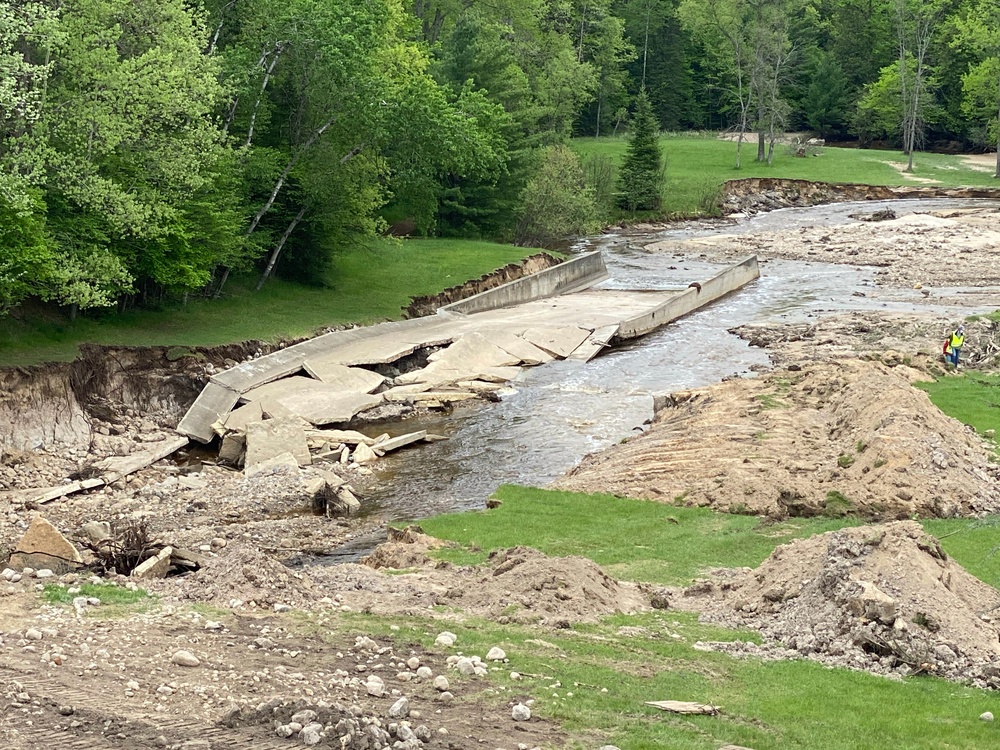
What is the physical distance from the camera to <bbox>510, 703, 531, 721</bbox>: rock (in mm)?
11344

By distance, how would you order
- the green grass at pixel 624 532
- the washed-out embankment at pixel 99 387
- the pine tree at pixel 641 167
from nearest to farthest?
the green grass at pixel 624 532 < the washed-out embankment at pixel 99 387 < the pine tree at pixel 641 167

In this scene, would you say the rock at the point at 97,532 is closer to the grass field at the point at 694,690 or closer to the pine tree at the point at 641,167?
the grass field at the point at 694,690

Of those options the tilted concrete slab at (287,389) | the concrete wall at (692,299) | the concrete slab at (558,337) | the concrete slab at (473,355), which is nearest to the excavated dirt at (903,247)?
the concrete wall at (692,299)

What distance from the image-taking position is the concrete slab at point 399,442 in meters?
31.1

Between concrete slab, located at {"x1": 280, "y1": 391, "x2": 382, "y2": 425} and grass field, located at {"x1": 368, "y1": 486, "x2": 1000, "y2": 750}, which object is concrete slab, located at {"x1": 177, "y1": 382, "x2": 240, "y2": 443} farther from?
grass field, located at {"x1": 368, "y1": 486, "x2": 1000, "y2": 750}

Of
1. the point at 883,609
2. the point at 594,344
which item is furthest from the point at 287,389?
the point at 883,609

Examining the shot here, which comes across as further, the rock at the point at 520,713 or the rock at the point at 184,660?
the rock at the point at 184,660

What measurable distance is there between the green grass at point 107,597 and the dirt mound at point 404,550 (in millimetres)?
5425

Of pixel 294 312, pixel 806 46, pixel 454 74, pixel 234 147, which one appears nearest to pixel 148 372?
pixel 294 312

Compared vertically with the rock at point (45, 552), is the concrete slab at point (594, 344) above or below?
below

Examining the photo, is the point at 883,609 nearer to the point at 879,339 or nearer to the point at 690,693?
the point at 690,693

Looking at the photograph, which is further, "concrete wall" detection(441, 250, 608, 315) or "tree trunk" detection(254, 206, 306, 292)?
"concrete wall" detection(441, 250, 608, 315)

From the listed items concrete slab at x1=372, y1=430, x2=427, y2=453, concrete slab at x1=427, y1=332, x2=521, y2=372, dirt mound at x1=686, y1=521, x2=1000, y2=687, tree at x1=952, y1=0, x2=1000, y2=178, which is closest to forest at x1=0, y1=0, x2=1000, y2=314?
concrete slab at x1=427, y1=332, x2=521, y2=372

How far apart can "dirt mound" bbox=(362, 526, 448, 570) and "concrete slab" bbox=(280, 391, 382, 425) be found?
11367 mm
